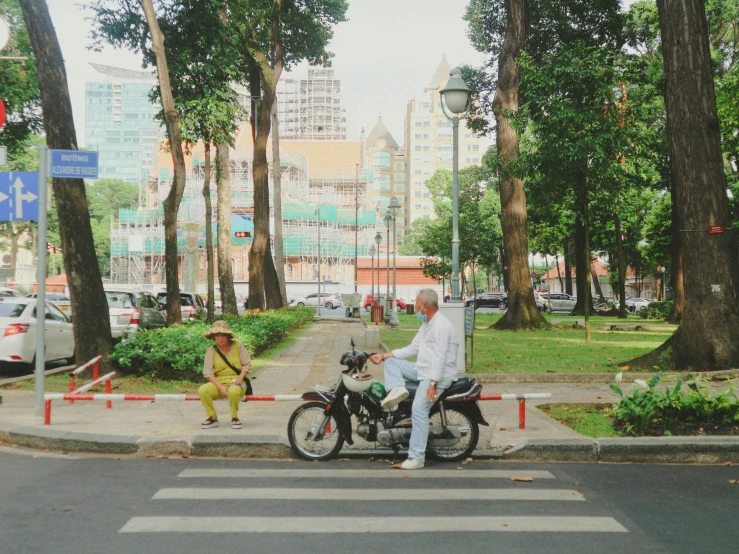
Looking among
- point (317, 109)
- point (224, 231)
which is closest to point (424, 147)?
point (317, 109)

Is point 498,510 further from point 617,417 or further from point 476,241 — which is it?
point 476,241

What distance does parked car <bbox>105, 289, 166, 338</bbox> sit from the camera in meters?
20.0

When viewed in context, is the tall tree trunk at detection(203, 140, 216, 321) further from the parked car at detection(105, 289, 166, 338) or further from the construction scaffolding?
the construction scaffolding

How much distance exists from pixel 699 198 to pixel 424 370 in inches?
290

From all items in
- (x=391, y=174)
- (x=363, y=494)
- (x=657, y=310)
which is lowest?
(x=363, y=494)

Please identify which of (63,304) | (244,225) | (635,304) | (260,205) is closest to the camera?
(63,304)

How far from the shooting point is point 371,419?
7.70m

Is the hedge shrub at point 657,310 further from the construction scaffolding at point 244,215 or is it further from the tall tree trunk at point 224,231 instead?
the construction scaffolding at point 244,215

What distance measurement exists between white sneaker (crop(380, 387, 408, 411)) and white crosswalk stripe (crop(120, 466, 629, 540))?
0.60m

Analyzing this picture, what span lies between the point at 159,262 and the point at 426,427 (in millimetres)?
73077

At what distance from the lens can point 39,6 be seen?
12883 millimetres

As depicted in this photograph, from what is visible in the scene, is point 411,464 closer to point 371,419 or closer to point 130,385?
point 371,419

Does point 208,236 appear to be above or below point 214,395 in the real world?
above

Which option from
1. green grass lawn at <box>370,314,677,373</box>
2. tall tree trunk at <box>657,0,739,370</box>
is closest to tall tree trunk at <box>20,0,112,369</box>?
green grass lawn at <box>370,314,677,373</box>
